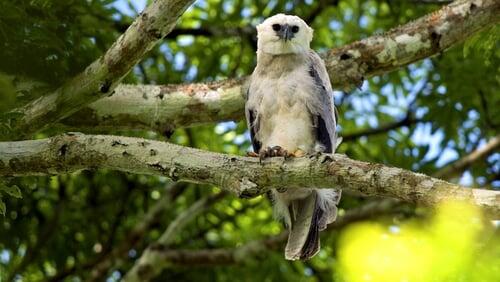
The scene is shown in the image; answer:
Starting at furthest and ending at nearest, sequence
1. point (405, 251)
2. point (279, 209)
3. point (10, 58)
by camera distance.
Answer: point (279, 209) < point (10, 58) < point (405, 251)

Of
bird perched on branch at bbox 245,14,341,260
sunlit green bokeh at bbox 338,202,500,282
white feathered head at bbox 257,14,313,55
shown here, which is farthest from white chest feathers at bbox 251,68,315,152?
sunlit green bokeh at bbox 338,202,500,282

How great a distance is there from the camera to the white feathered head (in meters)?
5.91

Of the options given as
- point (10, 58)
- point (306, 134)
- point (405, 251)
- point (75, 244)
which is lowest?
point (75, 244)

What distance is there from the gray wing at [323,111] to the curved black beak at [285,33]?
1.11 feet

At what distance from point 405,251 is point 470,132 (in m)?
6.82

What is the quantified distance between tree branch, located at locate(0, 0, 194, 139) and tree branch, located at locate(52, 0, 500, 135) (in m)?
0.55

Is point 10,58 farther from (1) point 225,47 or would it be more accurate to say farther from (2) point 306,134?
(1) point 225,47

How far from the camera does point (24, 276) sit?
27.8 ft

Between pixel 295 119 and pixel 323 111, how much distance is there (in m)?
0.19

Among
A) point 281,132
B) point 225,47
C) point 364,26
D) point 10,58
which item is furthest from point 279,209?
point 364,26

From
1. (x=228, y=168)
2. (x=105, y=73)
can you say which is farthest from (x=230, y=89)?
(x=228, y=168)

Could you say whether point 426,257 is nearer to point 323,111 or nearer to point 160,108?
point 323,111

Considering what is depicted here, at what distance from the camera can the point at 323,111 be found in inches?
217

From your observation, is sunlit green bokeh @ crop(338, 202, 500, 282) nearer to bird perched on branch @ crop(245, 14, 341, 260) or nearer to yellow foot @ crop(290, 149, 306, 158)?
yellow foot @ crop(290, 149, 306, 158)
